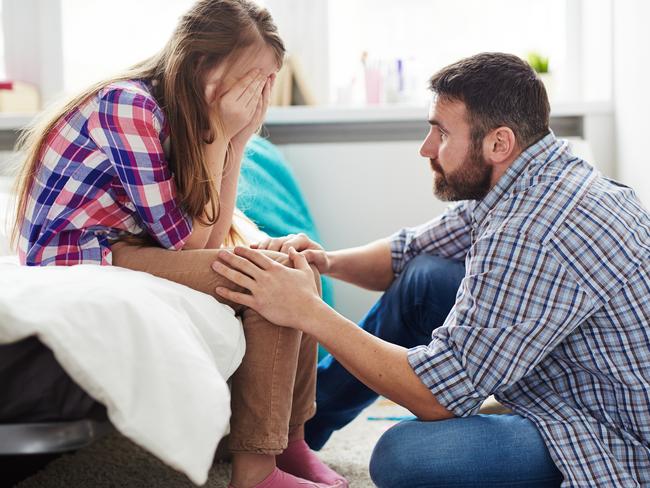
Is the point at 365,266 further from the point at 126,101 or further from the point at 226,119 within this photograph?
the point at 126,101

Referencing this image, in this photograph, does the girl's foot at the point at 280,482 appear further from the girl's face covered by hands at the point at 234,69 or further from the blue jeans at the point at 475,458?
the girl's face covered by hands at the point at 234,69

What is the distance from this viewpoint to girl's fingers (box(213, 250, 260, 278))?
1.24m

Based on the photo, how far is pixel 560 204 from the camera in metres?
1.20

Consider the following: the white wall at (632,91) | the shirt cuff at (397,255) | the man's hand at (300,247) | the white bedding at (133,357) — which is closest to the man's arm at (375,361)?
the man's hand at (300,247)

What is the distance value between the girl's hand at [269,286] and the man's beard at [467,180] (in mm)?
323

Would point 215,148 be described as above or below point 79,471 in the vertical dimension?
above

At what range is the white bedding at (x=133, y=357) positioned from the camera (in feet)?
2.66

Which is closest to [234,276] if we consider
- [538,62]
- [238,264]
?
[238,264]

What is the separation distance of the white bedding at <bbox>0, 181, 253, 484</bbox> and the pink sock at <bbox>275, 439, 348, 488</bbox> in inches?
20.3

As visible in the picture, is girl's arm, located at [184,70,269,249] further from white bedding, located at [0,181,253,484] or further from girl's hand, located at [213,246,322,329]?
white bedding, located at [0,181,253,484]

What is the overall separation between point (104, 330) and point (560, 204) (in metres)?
0.71

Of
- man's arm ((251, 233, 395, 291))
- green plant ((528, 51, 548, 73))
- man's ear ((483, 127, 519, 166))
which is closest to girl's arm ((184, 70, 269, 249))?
man's arm ((251, 233, 395, 291))

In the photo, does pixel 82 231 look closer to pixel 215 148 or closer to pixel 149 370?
pixel 215 148

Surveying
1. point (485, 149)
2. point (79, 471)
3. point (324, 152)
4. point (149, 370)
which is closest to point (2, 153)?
point (324, 152)
